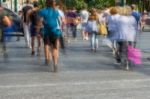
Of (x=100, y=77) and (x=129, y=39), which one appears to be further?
(x=129, y=39)

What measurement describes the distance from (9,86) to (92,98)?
237cm

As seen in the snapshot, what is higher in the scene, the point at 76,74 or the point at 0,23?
the point at 0,23

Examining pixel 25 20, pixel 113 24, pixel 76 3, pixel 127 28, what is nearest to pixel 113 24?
pixel 113 24

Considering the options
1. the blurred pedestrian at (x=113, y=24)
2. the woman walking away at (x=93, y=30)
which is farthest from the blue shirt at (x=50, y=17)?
the woman walking away at (x=93, y=30)

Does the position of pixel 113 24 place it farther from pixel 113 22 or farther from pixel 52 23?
pixel 52 23

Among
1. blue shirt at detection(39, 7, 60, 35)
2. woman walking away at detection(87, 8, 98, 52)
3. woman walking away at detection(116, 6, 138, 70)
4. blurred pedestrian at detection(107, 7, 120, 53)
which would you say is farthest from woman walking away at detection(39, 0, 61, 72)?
woman walking away at detection(87, 8, 98, 52)

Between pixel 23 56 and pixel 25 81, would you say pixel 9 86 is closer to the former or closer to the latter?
pixel 25 81

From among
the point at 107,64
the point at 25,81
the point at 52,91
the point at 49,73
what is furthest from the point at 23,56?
the point at 52,91

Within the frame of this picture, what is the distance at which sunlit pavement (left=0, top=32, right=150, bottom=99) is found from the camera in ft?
35.5

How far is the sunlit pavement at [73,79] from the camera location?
1081cm

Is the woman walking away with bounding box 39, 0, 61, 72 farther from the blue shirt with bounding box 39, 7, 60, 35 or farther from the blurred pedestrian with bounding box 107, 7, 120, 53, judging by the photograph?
the blurred pedestrian with bounding box 107, 7, 120, 53

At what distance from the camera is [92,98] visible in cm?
1032

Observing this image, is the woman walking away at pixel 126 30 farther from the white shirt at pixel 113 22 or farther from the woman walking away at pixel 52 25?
the woman walking away at pixel 52 25

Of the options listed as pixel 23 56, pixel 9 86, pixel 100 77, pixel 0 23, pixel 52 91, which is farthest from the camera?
pixel 23 56
